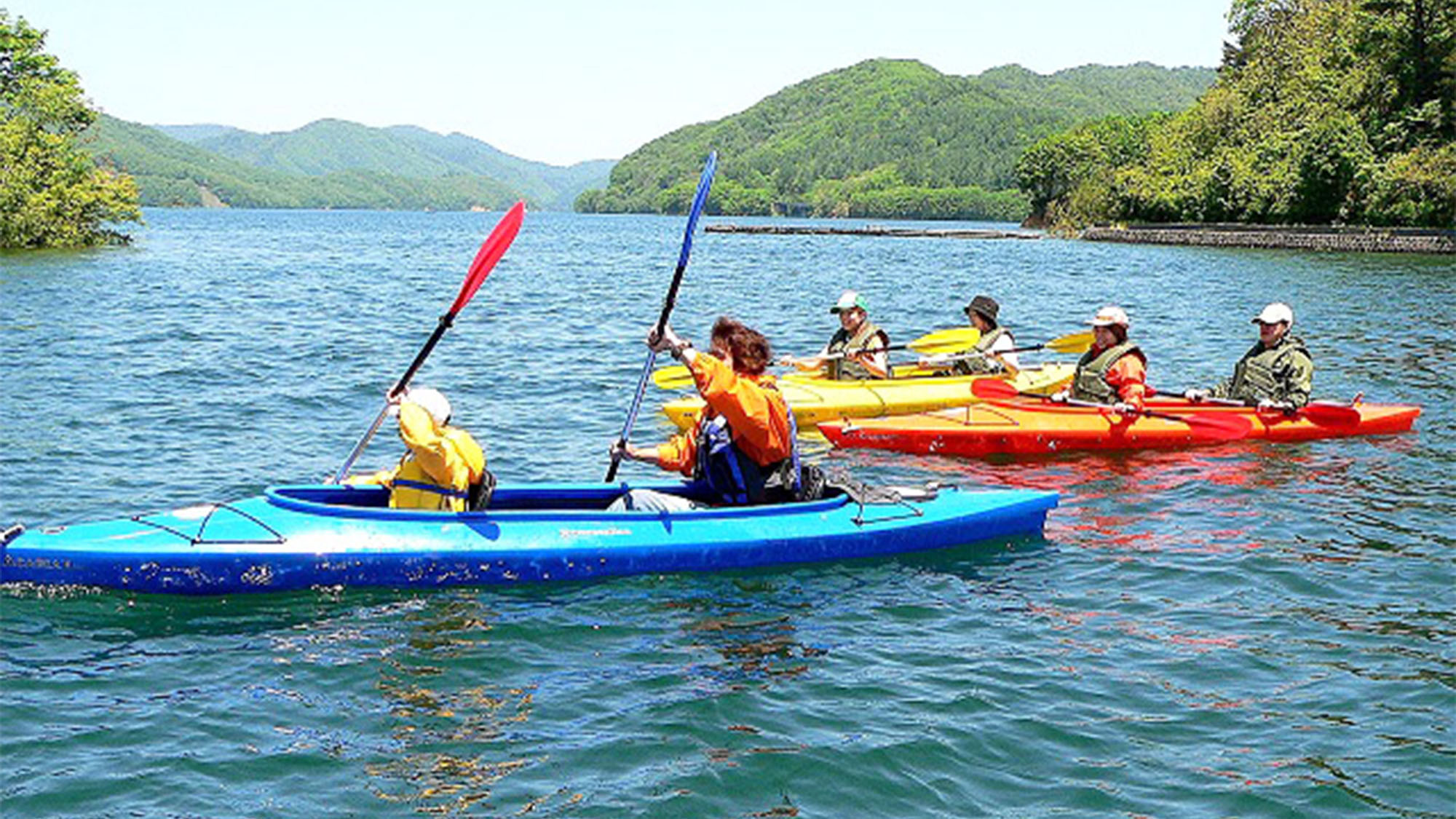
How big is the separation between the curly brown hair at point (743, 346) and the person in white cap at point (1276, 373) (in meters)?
6.72

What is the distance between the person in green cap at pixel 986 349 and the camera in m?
15.0

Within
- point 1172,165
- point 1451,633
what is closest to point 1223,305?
point 1451,633

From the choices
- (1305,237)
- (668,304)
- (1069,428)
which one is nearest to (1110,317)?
(1069,428)

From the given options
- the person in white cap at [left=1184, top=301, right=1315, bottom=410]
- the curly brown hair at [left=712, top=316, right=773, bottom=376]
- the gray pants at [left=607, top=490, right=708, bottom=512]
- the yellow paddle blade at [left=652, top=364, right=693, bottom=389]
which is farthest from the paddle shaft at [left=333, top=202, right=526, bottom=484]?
the person in white cap at [left=1184, top=301, right=1315, bottom=410]

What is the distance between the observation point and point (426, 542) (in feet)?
26.8

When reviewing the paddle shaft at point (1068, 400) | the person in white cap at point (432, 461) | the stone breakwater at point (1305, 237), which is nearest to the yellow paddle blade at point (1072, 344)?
the paddle shaft at point (1068, 400)

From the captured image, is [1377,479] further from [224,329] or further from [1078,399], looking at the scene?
[224,329]

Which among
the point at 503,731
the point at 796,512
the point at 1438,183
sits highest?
the point at 1438,183

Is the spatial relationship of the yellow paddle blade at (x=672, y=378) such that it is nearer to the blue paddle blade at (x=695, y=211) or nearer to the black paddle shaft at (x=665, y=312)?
the blue paddle blade at (x=695, y=211)

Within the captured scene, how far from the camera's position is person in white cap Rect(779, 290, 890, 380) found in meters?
14.8

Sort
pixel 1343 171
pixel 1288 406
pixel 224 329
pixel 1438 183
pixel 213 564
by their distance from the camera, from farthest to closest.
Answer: pixel 1343 171, pixel 1438 183, pixel 224 329, pixel 1288 406, pixel 213 564

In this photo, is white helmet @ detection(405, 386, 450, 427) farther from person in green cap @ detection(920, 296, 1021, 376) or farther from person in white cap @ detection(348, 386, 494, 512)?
person in green cap @ detection(920, 296, 1021, 376)

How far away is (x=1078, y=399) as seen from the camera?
1348 cm

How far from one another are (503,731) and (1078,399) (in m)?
8.52
